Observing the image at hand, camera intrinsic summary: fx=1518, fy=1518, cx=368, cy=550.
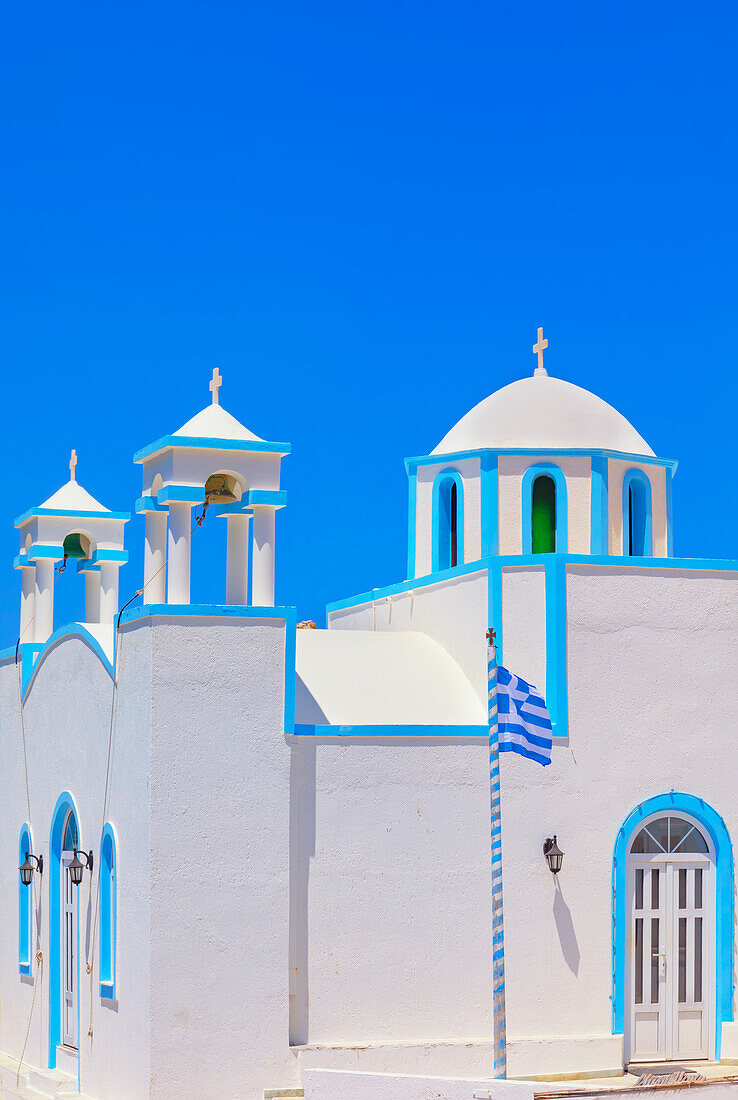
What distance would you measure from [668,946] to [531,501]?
18.0ft

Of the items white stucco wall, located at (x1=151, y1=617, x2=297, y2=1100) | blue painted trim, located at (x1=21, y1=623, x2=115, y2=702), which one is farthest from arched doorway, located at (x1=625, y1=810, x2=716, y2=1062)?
blue painted trim, located at (x1=21, y1=623, x2=115, y2=702)

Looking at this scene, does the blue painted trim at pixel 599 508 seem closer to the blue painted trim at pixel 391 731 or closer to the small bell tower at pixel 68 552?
the blue painted trim at pixel 391 731

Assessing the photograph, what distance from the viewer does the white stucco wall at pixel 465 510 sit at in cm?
1833

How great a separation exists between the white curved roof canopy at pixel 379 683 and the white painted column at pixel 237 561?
53.1 inches

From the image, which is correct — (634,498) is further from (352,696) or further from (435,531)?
(352,696)

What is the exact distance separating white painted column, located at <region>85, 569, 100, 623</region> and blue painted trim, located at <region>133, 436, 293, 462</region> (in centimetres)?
491

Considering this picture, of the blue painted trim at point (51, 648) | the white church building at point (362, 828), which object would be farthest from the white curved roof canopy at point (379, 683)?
the blue painted trim at point (51, 648)

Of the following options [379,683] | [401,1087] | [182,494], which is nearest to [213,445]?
[182,494]

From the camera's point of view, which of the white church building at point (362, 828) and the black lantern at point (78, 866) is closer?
the white church building at point (362, 828)

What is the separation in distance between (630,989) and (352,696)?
4.12 m

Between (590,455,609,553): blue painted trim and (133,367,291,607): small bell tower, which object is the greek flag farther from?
(590,455,609,553): blue painted trim

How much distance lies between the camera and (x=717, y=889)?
15758 millimetres

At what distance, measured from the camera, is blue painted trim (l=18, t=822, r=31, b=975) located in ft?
58.4

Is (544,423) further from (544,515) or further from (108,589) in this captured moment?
(108,589)
